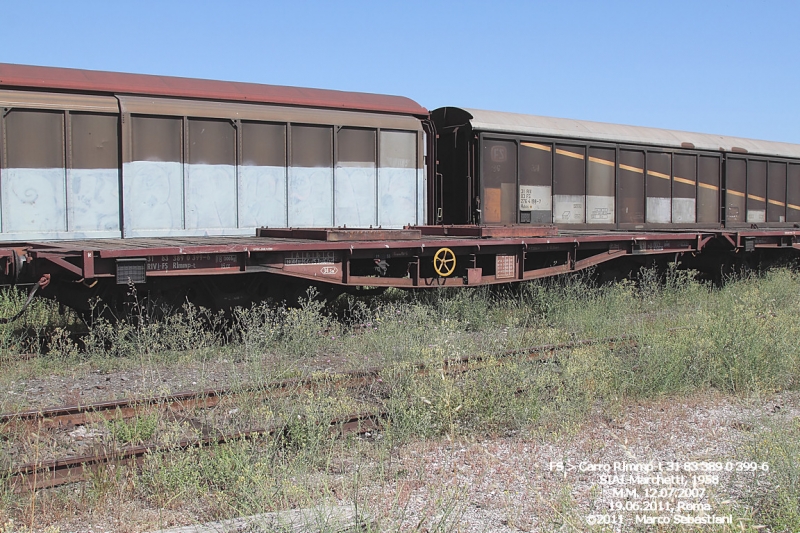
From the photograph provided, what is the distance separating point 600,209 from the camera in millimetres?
14375

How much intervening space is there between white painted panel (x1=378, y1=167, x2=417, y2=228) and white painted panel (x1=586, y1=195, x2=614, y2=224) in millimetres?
4246

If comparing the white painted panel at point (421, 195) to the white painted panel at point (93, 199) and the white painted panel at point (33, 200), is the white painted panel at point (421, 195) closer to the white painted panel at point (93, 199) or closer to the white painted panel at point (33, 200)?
the white painted panel at point (93, 199)

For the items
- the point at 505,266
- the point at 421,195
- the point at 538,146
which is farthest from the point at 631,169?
the point at 505,266

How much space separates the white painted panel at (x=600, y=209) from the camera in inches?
560

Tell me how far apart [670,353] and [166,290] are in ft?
19.1

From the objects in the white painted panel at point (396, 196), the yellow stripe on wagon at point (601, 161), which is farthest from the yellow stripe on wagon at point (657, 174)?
the white painted panel at point (396, 196)

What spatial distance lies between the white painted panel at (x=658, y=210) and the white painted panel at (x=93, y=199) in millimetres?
10988

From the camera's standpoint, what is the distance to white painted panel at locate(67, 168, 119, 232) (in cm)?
912

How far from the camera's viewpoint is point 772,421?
17.3ft

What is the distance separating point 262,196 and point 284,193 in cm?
37

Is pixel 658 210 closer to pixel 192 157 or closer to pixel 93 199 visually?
pixel 192 157

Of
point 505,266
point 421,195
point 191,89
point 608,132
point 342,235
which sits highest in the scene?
point 608,132

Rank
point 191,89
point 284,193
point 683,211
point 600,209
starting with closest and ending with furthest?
point 191,89
point 284,193
point 600,209
point 683,211

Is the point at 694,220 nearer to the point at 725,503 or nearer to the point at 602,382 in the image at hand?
the point at 602,382
